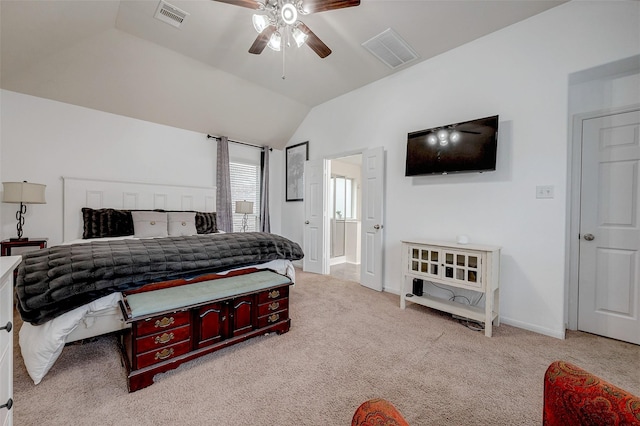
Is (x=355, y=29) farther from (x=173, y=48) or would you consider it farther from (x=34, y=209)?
(x=34, y=209)

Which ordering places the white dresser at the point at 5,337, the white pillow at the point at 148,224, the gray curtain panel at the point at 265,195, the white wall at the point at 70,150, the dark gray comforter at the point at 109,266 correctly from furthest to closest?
1. the gray curtain panel at the point at 265,195
2. the white pillow at the point at 148,224
3. the white wall at the point at 70,150
4. the dark gray comforter at the point at 109,266
5. the white dresser at the point at 5,337

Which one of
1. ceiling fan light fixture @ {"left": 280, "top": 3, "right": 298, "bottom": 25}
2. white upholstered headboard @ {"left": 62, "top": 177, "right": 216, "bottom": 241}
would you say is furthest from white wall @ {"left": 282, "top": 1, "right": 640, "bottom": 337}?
white upholstered headboard @ {"left": 62, "top": 177, "right": 216, "bottom": 241}

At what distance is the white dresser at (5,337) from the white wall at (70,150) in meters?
3.24

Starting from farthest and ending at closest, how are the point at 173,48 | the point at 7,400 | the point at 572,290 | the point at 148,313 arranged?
the point at 173,48, the point at 572,290, the point at 148,313, the point at 7,400

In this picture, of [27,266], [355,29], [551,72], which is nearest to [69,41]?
[27,266]

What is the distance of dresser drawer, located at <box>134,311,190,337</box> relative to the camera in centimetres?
166

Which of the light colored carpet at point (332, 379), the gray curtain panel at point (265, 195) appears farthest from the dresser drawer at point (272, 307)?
the gray curtain panel at point (265, 195)

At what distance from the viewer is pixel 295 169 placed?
534 centimetres

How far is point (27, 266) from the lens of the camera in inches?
69.6

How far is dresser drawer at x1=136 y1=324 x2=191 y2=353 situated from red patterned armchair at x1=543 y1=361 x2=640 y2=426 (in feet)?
6.53

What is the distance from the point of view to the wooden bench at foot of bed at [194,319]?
1661 millimetres

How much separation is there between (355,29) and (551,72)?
197 centimetres

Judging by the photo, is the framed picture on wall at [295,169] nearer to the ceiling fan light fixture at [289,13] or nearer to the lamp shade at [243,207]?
the lamp shade at [243,207]

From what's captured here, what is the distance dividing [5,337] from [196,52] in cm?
343
